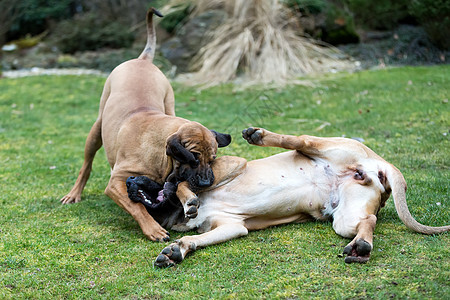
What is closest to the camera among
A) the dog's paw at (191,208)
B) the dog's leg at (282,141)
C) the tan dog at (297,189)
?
the dog's paw at (191,208)

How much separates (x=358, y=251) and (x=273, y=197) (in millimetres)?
1053

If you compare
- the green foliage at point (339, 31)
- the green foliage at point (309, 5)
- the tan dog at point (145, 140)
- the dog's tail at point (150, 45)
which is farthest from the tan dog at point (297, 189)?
the green foliage at point (309, 5)

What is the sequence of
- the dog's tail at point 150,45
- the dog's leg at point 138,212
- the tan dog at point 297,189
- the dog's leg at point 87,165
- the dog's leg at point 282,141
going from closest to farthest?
the tan dog at point 297,189 < the dog's leg at point 138,212 < the dog's leg at point 282,141 < the dog's leg at point 87,165 < the dog's tail at point 150,45

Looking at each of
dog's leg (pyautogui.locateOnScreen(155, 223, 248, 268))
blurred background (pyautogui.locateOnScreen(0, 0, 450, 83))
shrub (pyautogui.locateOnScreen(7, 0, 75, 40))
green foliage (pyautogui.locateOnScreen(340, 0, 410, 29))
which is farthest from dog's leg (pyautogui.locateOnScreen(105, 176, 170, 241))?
shrub (pyautogui.locateOnScreen(7, 0, 75, 40))

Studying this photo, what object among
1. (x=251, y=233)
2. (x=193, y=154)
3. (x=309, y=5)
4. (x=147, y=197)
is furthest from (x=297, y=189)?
(x=309, y=5)

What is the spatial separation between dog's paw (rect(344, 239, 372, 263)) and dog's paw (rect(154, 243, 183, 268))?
1211mm

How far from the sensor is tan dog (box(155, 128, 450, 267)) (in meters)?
4.32

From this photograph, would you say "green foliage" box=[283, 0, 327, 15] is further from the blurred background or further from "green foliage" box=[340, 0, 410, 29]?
"green foliage" box=[340, 0, 410, 29]

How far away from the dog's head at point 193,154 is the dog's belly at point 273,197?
22cm

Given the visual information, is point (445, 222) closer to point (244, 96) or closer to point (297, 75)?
point (244, 96)

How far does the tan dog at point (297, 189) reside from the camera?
4.32 meters

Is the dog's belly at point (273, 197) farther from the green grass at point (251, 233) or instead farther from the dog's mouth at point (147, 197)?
the dog's mouth at point (147, 197)

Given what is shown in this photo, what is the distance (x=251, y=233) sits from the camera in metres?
4.49

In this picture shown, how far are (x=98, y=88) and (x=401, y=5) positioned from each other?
8.20 metres
